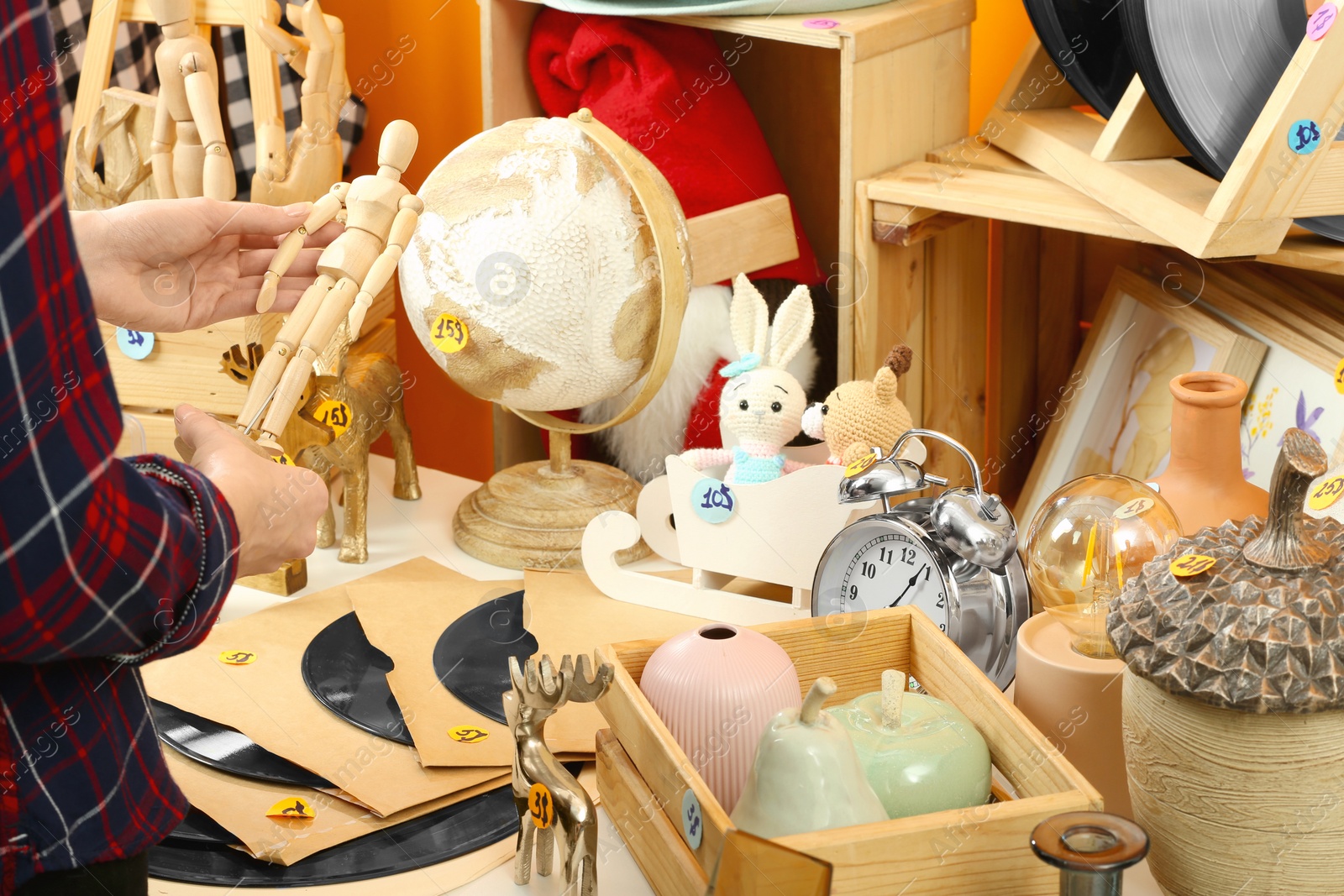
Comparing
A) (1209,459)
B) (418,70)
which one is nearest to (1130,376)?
(1209,459)

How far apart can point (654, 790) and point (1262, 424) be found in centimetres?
67

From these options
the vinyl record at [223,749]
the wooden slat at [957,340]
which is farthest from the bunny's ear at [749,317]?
the vinyl record at [223,749]

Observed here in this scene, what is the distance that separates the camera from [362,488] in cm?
142

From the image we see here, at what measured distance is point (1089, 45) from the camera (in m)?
1.23

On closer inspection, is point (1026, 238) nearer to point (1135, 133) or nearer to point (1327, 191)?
point (1135, 133)

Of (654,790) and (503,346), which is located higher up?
(503,346)

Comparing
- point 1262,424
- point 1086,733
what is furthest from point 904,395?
point 1086,733

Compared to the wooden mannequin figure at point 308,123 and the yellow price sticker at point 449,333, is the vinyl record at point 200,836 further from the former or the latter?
the wooden mannequin figure at point 308,123

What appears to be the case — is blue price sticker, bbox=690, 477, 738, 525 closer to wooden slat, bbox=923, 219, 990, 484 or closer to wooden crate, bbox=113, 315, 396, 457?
wooden slat, bbox=923, 219, 990, 484

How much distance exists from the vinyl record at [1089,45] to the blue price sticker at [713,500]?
51 centimetres

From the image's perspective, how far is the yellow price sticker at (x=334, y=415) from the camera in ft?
4.37

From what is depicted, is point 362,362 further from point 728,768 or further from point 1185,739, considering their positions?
point 1185,739

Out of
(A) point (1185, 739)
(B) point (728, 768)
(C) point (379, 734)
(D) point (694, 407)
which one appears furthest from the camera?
(D) point (694, 407)

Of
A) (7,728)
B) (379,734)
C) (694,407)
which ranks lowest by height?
(379,734)
